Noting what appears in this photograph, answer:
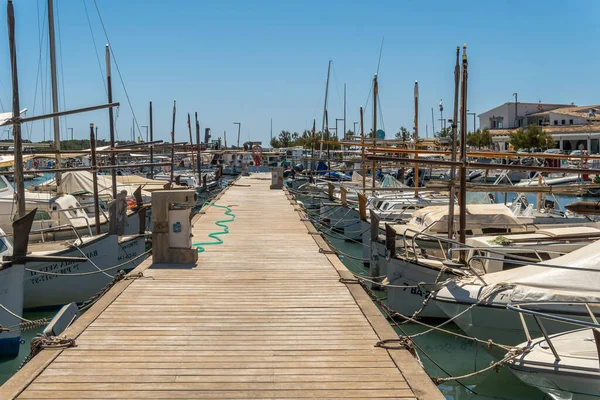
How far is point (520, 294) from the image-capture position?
1172cm

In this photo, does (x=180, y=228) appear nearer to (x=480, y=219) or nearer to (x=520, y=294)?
(x=520, y=294)

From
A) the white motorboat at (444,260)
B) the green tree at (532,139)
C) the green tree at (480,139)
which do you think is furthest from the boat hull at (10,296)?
the green tree at (480,139)

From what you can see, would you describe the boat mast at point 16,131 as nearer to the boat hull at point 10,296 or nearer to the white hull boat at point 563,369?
the boat hull at point 10,296

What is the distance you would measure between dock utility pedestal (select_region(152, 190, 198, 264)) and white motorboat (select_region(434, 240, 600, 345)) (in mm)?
4907

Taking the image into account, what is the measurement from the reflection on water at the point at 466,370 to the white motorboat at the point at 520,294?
22.3 inches

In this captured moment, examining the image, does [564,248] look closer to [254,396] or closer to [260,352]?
[260,352]

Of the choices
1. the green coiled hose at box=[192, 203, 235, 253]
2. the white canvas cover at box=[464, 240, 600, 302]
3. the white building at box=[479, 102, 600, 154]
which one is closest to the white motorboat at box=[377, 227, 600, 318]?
the white canvas cover at box=[464, 240, 600, 302]

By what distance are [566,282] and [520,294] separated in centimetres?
82

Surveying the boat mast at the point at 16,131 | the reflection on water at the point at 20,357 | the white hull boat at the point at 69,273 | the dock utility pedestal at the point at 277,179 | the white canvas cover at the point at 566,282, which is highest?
the boat mast at the point at 16,131

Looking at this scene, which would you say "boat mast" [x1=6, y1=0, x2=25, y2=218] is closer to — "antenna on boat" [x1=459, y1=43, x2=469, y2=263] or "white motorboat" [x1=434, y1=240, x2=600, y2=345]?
"white motorboat" [x1=434, y1=240, x2=600, y2=345]

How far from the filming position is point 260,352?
7.71m

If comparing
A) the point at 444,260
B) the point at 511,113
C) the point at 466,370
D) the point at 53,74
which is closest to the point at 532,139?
the point at 511,113

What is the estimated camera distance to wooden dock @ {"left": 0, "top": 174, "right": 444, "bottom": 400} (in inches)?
259

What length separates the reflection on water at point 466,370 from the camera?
12.3 metres
